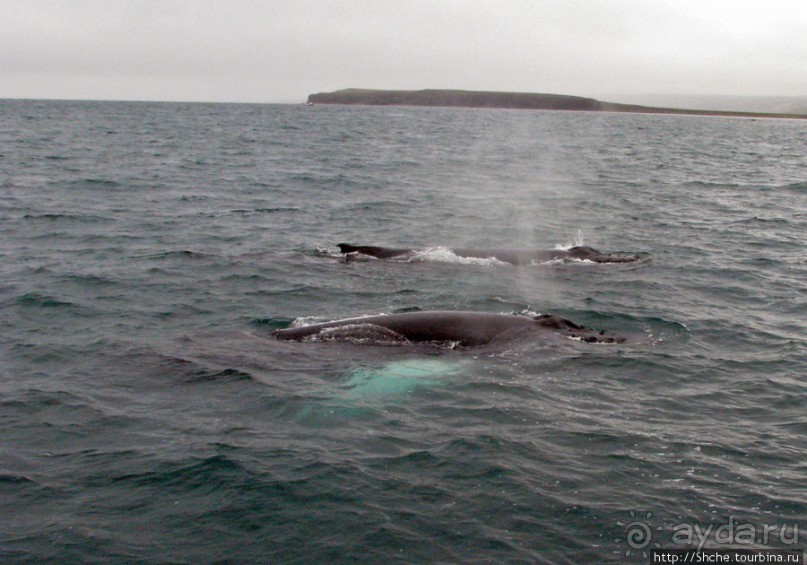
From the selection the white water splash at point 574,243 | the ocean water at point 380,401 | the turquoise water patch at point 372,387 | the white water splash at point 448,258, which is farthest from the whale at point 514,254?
the turquoise water patch at point 372,387

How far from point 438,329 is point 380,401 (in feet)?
10.0

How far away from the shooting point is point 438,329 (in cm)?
1509

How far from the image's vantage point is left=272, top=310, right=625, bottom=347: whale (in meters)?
15.0

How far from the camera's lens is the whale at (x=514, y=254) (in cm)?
2394

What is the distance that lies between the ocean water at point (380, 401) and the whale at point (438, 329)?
40 centimetres

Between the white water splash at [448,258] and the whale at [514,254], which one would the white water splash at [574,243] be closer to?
the whale at [514,254]

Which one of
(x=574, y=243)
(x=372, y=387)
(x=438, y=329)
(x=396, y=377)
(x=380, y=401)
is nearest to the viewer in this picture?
(x=380, y=401)

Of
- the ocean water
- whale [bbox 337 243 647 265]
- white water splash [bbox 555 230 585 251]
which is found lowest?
the ocean water

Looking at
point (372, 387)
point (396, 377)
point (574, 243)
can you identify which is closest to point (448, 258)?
point (574, 243)

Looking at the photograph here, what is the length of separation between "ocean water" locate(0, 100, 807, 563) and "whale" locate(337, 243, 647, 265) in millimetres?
742

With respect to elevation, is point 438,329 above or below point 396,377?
above

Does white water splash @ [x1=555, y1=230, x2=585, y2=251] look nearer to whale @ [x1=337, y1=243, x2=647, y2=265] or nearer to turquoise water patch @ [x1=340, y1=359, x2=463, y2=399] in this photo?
whale @ [x1=337, y1=243, x2=647, y2=265]

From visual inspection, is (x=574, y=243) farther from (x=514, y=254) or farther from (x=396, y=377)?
(x=396, y=377)

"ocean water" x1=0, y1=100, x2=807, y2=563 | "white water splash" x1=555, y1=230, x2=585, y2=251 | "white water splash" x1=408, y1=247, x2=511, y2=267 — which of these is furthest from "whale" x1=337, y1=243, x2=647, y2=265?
"white water splash" x1=555, y1=230, x2=585, y2=251
